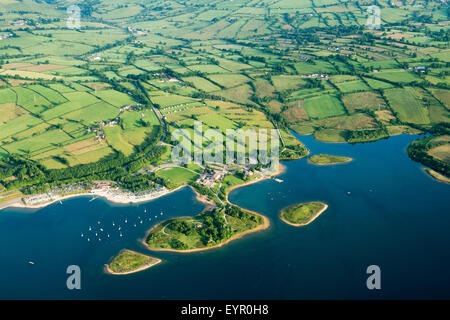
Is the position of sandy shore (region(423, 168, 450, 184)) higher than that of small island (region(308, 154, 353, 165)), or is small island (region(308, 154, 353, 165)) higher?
sandy shore (region(423, 168, 450, 184))

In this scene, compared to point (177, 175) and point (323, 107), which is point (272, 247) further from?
point (323, 107)

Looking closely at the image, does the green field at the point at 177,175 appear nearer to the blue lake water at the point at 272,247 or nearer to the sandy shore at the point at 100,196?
the sandy shore at the point at 100,196

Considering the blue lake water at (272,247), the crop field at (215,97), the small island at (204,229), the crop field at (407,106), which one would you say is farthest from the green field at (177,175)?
the crop field at (407,106)

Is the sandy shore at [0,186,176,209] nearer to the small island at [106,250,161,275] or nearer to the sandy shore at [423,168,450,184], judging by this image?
the small island at [106,250,161,275]
